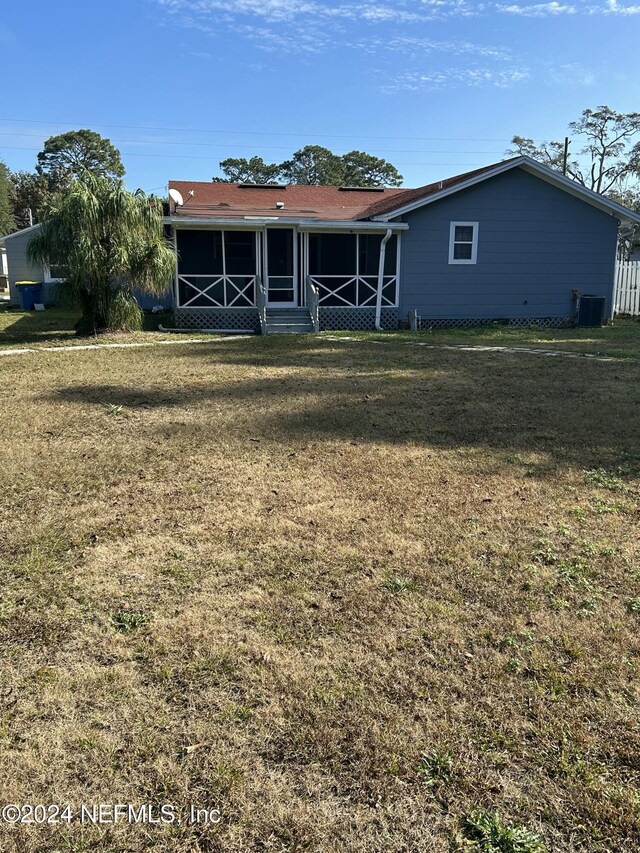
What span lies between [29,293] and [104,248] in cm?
1036

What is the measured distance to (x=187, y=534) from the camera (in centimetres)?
366

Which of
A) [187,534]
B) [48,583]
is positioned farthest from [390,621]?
[48,583]

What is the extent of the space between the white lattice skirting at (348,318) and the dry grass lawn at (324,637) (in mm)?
10913

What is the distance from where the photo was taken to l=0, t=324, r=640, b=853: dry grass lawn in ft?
6.17

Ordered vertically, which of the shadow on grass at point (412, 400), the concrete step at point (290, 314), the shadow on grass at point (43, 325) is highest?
the concrete step at point (290, 314)

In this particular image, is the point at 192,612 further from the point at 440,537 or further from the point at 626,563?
the point at 626,563

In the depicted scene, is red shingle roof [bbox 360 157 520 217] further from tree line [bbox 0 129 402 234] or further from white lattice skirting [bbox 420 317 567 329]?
tree line [bbox 0 129 402 234]

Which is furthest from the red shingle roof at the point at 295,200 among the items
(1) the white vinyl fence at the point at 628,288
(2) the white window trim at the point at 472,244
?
(1) the white vinyl fence at the point at 628,288

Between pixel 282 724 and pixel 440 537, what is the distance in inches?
67.8

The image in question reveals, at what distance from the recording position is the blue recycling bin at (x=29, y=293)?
2144cm

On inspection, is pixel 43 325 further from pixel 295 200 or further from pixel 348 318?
pixel 295 200

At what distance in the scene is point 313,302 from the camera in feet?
50.0

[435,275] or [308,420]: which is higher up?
[435,275]

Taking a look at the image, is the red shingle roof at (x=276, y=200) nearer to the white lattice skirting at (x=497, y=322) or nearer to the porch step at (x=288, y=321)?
the porch step at (x=288, y=321)
